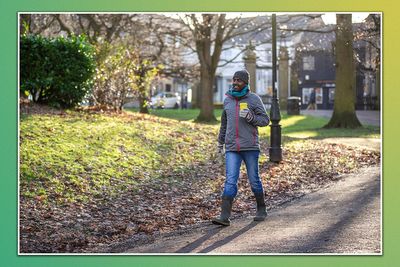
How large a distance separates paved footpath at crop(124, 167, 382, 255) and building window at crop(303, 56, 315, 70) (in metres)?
7.27

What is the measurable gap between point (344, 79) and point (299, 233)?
6691mm

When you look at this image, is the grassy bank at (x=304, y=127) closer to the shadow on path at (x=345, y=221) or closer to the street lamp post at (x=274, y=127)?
the street lamp post at (x=274, y=127)

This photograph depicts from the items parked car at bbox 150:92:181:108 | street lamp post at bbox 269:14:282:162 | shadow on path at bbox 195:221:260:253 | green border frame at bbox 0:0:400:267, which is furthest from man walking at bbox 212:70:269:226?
parked car at bbox 150:92:181:108

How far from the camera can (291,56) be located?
53.7 ft

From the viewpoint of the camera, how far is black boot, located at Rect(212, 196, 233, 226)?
7488 mm

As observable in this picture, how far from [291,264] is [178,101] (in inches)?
587

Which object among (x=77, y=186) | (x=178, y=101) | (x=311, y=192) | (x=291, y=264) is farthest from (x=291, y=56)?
(x=291, y=264)

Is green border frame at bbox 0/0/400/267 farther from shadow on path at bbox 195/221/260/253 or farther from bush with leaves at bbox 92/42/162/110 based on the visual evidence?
bush with leaves at bbox 92/42/162/110

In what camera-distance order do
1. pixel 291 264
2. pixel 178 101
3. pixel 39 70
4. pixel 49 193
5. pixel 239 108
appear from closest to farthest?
pixel 291 264, pixel 239 108, pixel 49 193, pixel 39 70, pixel 178 101

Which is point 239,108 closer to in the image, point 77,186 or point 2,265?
point 77,186

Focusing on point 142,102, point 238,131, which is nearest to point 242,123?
point 238,131

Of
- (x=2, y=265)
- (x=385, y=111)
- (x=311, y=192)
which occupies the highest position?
(x=385, y=111)

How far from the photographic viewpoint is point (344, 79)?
13.4m

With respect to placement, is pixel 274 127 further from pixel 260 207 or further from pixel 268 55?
pixel 260 207
